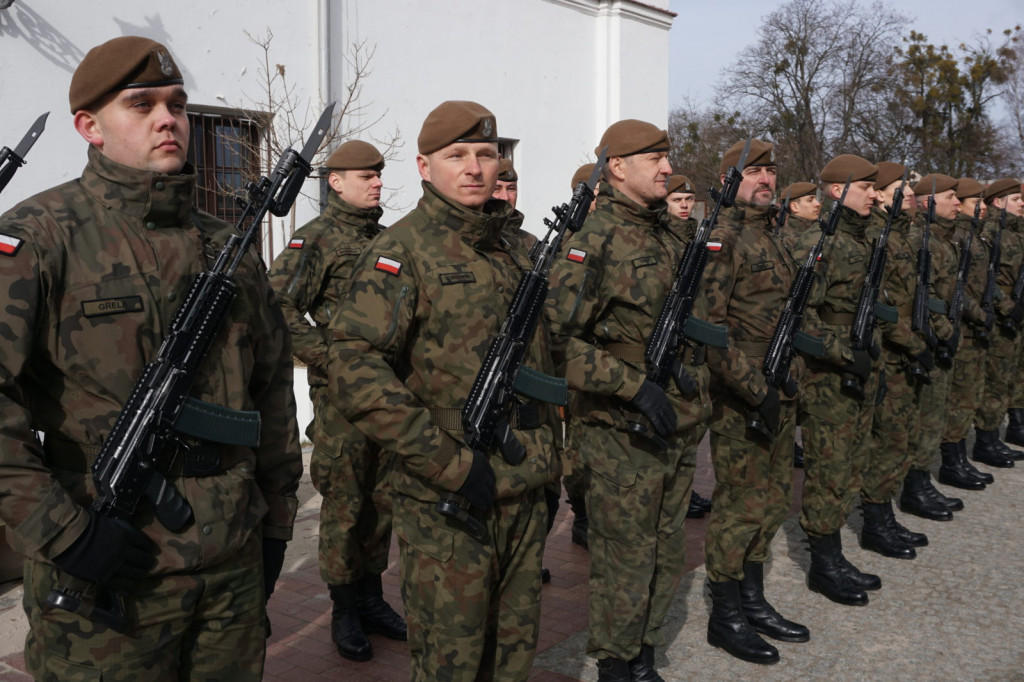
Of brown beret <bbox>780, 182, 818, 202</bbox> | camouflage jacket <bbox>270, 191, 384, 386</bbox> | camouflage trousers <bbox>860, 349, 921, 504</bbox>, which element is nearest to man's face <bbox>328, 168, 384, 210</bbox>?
camouflage jacket <bbox>270, 191, 384, 386</bbox>

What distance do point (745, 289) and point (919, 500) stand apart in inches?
120

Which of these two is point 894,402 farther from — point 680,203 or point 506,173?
point 506,173

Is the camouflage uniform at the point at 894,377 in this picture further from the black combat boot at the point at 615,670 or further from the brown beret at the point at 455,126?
the brown beret at the point at 455,126

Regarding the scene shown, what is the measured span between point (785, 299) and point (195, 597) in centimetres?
356

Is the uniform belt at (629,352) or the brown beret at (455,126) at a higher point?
the brown beret at (455,126)

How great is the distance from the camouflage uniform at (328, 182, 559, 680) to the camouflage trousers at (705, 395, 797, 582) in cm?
179

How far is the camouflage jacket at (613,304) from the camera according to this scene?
388 centimetres

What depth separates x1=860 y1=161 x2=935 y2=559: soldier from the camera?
612 cm

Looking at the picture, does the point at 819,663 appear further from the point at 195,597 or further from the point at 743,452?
the point at 195,597

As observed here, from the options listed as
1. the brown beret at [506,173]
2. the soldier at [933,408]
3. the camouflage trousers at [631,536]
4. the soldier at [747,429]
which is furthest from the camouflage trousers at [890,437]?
the brown beret at [506,173]

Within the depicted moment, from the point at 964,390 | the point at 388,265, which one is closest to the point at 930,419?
the point at 964,390

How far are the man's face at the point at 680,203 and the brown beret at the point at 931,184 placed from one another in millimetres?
1868

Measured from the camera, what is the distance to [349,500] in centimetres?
451

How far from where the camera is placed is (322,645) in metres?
4.47
